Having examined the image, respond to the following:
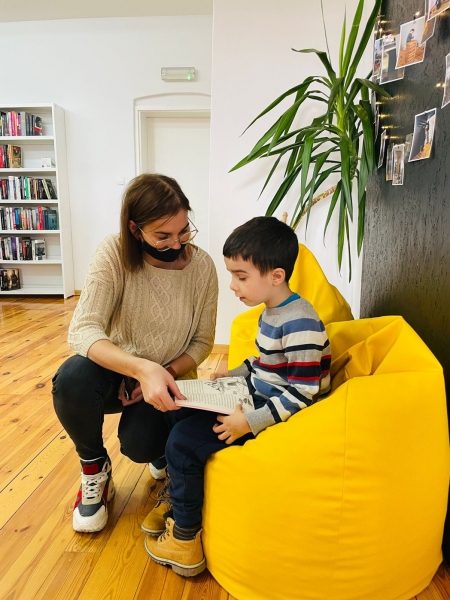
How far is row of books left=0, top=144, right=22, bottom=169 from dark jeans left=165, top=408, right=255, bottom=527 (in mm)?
4565

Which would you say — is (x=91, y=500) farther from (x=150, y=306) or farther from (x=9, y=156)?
(x=9, y=156)

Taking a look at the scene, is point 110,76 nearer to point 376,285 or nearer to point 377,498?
point 376,285

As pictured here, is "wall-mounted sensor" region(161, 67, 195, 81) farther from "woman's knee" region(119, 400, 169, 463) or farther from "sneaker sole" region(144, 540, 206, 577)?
"sneaker sole" region(144, 540, 206, 577)

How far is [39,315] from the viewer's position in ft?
13.1

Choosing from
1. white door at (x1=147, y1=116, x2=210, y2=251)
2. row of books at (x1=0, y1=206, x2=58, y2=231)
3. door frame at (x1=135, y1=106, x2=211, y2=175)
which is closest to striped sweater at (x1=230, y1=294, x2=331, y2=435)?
white door at (x1=147, y1=116, x2=210, y2=251)

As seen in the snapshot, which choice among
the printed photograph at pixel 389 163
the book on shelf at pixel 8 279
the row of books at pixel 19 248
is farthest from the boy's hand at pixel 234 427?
the book on shelf at pixel 8 279

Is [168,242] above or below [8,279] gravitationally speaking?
above

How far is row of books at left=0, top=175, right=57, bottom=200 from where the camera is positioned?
4.69m

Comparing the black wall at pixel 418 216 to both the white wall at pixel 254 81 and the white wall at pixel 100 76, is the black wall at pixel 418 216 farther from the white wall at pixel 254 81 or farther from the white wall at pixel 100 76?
the white wall at pixel 100 76

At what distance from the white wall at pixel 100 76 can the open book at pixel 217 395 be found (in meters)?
3.85

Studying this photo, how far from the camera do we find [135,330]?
131cm

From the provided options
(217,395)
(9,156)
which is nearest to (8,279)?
(9,156)

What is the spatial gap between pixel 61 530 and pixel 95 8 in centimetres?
473

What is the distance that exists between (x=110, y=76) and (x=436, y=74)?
4.29m
